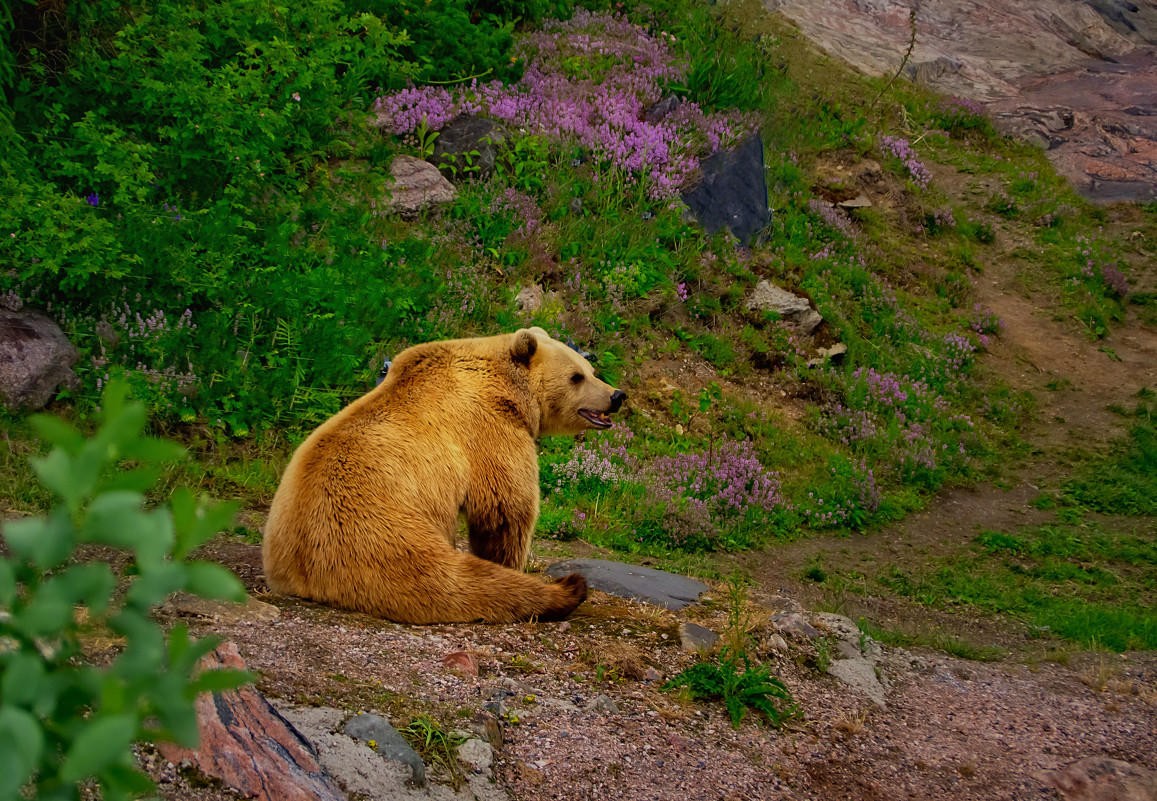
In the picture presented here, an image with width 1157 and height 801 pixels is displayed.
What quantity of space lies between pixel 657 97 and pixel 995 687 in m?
9.03

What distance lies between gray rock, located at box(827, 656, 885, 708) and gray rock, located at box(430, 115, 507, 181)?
266 inches

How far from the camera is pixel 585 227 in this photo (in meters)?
9.89

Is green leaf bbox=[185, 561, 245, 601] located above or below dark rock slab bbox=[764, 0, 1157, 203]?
below

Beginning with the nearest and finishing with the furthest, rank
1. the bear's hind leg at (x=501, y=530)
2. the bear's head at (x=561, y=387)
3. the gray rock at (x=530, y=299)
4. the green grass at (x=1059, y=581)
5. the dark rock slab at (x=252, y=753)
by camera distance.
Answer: the dark rock slab at (x=252, y=753) < the bear's hind leg at (x=501, y=530) < the bear's head at (x=561, y=387) < the green grass at (x=1059, y=581) < the gray rock at (x=530, y=299)

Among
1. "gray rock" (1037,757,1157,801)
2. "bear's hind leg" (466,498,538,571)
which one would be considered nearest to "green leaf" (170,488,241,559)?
"bear's hind leg" (466,498,538,571)

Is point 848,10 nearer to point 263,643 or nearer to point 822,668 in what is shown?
point 822,668

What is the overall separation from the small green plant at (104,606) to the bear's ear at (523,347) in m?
3.90

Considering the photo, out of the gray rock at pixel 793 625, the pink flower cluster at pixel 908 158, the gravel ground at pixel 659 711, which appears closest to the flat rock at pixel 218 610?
the gravel ground at pixel 659 711

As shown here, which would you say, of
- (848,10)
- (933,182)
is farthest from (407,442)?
(848,10)

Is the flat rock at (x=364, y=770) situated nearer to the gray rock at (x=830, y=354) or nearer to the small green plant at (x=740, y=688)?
the small green plant at (x=740, y=688)

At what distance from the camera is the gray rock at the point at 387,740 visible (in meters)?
2.53

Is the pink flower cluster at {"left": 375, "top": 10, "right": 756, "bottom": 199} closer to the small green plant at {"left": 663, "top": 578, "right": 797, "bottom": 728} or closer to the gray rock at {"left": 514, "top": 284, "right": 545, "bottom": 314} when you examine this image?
the gray rock at {"left": 514, "top": 284, "right": 545, "bottom": 314}

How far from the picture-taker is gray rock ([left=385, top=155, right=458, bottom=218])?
29.3 ft

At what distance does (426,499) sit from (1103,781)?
301 centimetres
